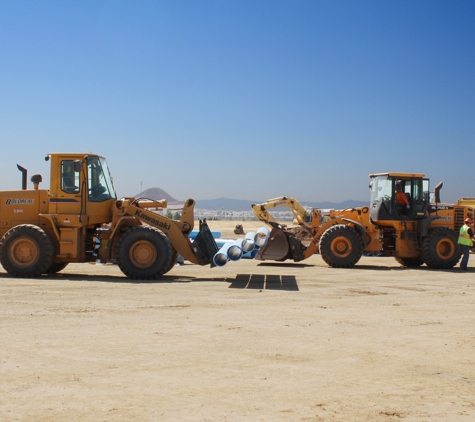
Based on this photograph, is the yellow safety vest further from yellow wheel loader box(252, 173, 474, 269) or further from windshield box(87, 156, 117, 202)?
windshield box(87, 156, 117, 202)

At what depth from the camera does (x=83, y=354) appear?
6.96 m

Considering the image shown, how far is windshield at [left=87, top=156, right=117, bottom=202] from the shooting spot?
14656mm

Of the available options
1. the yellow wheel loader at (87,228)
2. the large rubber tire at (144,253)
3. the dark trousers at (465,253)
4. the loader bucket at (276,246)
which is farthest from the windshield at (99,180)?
the dark trousers at (465,253)

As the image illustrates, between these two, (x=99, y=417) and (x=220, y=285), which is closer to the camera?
(x=99, y=417)

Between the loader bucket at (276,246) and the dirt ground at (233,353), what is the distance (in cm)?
551

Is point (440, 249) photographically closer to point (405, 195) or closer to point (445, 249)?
point (445, 249)

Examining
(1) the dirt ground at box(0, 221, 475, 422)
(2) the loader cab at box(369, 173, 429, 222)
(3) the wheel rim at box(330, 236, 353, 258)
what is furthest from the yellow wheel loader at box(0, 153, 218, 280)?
(2) the loader cab at box(369, 173, 429, 222)

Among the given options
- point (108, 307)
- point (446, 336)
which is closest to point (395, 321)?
point (446, 336)

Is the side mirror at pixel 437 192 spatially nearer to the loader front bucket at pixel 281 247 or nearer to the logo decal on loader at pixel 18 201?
the loader front bucket at pixel 281 247

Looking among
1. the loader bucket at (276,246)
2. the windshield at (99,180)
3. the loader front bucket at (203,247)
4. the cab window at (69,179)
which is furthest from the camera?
the loader bucket at (276,246)

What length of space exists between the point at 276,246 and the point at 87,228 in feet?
19.6

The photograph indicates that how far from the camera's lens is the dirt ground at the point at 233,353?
17.4 feet

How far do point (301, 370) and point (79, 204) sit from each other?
9361 millimetres

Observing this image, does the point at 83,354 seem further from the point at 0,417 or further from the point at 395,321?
the point at 395,321
